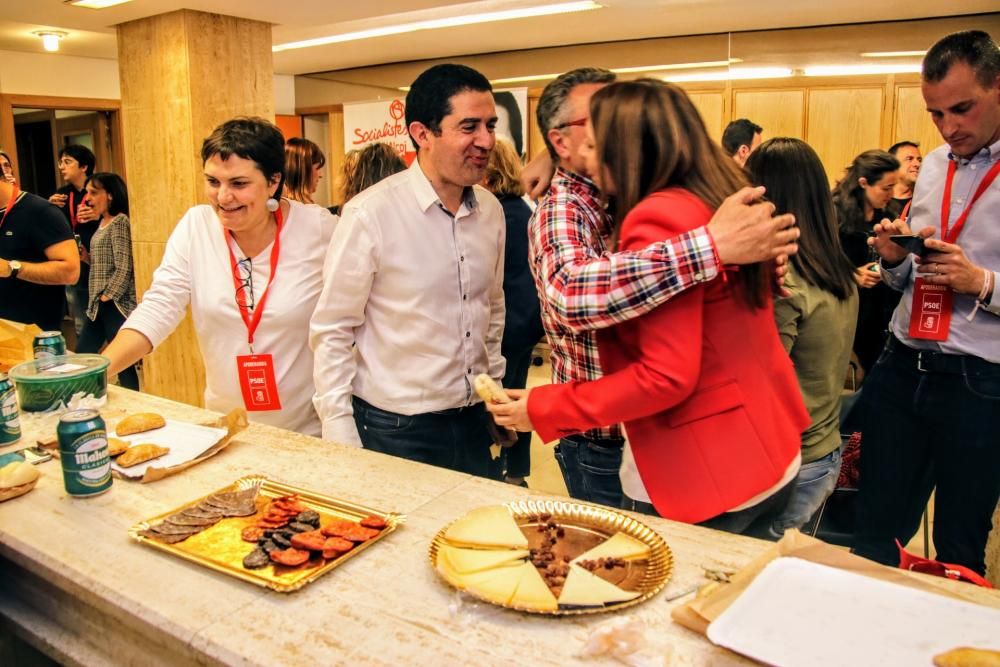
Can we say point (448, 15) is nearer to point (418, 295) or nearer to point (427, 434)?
point (418, 295)

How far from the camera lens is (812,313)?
208 centimetres

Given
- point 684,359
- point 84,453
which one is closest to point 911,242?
point 684,359

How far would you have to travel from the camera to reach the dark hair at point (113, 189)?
17.3 ft

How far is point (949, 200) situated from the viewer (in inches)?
89.9

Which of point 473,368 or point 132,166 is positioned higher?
point 132,166

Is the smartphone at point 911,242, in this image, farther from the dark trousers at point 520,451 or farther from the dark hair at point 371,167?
the dark hair at point 371,167

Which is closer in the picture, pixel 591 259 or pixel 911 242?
pixel 591 259

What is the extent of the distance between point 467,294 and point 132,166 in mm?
3860

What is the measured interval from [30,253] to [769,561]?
3743 millimetres

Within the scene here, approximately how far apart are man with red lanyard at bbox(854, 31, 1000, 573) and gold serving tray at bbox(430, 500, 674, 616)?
1.34 meters

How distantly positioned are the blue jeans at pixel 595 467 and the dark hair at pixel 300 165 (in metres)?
2.88

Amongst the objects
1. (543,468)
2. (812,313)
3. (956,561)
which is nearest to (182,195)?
(543,468)

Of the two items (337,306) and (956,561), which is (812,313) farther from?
(337,306)

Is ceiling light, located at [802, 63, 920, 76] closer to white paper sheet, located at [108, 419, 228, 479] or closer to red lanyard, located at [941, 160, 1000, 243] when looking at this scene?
red lanyard, located at [941, 160, 1000, 243]
